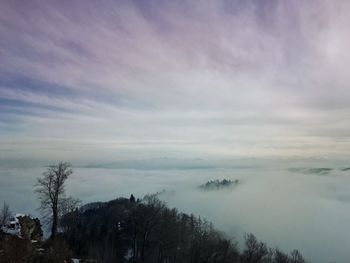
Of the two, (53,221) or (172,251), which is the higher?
(53,221)

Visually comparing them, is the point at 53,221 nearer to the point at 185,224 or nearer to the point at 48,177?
the point at 48,177

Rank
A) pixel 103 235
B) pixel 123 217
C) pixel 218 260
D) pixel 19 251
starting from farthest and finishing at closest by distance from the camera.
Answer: pixel 123 217
pixel 103 235
pixel 218 260
pixel 19 251

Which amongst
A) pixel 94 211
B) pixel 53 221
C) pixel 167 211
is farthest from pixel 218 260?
pixel 94 211

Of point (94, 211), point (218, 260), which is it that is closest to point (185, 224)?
point (218, 260)

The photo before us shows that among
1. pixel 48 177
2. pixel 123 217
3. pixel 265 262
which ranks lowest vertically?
pixel 265 262

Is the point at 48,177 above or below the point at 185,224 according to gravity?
above

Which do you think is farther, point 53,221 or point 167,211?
point 167,211

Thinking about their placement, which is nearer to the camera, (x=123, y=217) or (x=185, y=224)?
(x=185, y=224)

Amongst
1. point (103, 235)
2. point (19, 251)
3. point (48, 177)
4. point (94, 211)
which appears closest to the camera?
point (19, 251)

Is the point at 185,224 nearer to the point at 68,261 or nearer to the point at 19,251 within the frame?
the point at 68,261
